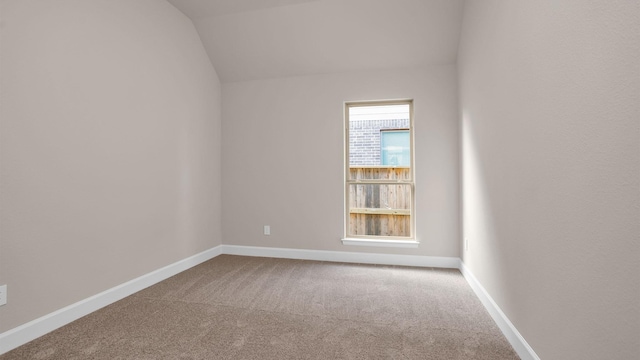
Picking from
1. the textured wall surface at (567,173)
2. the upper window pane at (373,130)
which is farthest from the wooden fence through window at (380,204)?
the textured wall surface at (567,173)

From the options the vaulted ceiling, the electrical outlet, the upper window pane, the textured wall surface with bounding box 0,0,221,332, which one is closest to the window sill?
the upper window pane

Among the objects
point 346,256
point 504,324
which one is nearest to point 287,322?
point 504,324

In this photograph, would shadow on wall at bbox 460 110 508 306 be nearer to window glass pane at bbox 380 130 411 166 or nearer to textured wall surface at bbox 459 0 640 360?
textured wall surface at bbox 459 0 640 360

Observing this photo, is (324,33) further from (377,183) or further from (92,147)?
(92,147)

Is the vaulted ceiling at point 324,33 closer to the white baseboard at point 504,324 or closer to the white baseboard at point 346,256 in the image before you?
the white baseboard at point 346,256

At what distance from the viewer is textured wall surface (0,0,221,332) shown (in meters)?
1.81

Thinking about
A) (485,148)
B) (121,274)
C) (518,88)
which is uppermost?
(518,88)

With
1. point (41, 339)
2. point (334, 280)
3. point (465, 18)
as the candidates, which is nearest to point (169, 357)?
point (41, 339)

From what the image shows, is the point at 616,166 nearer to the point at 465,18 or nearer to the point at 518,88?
the point at 518,88

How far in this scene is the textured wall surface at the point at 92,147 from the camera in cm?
181

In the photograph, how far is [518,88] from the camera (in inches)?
66.0

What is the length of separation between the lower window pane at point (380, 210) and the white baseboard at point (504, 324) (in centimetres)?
108

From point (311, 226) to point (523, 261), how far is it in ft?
8.12

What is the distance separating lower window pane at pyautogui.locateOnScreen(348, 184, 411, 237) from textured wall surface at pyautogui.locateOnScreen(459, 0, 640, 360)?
Result: 59.9 inches
